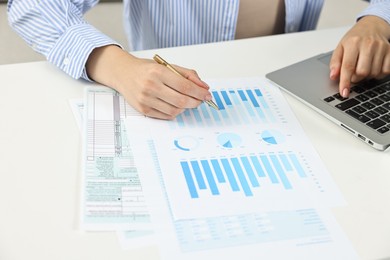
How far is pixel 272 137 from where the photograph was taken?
82 cm

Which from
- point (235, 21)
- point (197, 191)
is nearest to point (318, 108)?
point (197, 191)

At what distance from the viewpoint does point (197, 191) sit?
0.71m

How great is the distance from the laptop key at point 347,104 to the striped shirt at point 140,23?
12.4 inches

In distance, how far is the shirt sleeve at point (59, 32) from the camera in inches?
37.0

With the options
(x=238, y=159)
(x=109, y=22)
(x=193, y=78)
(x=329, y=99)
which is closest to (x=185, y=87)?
(x=193, y=78)

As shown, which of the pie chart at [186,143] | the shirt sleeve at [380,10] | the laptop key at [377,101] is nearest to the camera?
the pie chart at [186,143]

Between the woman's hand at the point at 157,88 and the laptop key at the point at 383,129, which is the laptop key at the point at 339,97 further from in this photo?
the woman's hand at the point at 157,88

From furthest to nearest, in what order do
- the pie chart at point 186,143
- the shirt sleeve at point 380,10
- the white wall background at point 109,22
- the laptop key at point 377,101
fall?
the white wall background at point 109,22 → the shirt sleeve at point 380,10 → the laptop key at point 377,101 → the pie chart at point 186,143

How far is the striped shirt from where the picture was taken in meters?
0.96

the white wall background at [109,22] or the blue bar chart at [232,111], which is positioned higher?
the blue bar chart at [232,111]

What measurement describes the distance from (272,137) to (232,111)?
91 mm

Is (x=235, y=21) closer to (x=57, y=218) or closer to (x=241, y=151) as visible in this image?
(x=241, y=151)

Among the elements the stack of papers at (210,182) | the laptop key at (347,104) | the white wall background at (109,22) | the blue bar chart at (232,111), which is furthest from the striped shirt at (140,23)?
the white wall background at (109,22)

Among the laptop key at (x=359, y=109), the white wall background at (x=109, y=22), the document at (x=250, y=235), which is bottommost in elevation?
the white wall background at (x=109, y=22)
